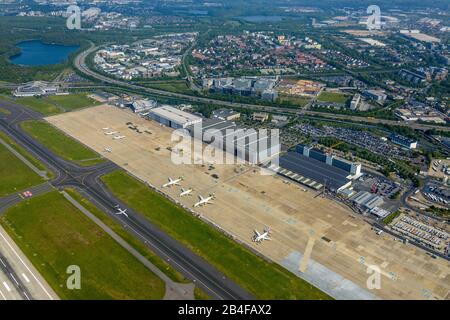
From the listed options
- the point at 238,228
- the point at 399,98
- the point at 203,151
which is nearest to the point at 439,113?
the point at 399,98

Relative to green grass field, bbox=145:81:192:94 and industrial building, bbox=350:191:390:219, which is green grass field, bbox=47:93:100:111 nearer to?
green grass field, bbox=145:81:192:94

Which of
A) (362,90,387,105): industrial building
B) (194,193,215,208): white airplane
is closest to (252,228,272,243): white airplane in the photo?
(194,193,215,208): white airplane

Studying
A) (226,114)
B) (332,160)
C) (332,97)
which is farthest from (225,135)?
(332,97)

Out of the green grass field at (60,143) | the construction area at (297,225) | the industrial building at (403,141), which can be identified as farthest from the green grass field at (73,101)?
the industrial building at (403,141)

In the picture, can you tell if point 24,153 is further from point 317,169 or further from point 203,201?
point 317,169

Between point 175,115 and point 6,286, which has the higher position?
point 175,115
